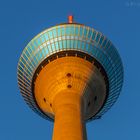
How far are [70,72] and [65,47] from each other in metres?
3.37

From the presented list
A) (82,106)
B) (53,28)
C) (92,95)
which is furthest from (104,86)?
(53,28)

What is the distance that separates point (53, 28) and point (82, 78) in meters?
6.34

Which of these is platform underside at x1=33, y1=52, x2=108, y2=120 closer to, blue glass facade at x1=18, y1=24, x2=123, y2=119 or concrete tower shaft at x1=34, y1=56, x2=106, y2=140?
concrete tower shaft at x1=34, y1=56, x2=106, y2=140

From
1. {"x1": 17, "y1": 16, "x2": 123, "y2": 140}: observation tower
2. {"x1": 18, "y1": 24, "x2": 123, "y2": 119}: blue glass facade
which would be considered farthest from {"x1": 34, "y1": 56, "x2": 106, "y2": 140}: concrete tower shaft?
{"x1": 18, "y1": 24, "x2": 123, "y2": 119}: blue glass facade

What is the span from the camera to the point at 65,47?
36156 mm

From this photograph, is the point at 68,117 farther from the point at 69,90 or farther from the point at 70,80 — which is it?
the point at 70,80

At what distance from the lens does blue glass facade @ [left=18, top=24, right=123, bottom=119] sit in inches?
1433

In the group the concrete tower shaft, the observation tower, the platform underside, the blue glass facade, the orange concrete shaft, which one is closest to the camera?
the orange concrete shaft

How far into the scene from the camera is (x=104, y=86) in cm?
3662

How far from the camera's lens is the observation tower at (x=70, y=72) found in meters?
33.1

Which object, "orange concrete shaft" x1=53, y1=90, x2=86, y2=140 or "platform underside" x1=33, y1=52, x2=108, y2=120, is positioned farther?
"platform underside" x1=33, y1=52, x2=108, y2=120

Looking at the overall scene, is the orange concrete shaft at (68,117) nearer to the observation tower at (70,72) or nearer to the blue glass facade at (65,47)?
the observation tower at (70,72)

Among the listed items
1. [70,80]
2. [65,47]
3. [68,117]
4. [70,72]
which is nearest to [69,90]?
[70,80]

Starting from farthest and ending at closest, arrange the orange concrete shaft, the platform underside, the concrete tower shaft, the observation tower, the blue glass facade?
the blue glass facade → the platform underside → the observation tower → the concrete tower shaft → the orange concrete shaft
